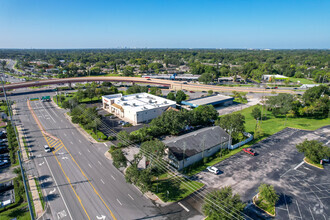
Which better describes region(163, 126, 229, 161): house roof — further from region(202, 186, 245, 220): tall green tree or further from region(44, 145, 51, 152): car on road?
region(44, 145, 51, 152): car on road

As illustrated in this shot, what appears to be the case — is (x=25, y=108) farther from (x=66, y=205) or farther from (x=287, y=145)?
(x=287, y=145)

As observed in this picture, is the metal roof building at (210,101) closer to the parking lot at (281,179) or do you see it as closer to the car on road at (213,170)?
the parking lot at (281,179)

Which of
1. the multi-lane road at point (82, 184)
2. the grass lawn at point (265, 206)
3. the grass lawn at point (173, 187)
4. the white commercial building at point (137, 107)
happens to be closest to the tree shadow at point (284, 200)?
the grass lawn at point (265, 206)

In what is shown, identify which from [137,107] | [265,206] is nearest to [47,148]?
[137,107]

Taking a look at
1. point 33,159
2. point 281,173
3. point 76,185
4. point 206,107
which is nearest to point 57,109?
point 33,159

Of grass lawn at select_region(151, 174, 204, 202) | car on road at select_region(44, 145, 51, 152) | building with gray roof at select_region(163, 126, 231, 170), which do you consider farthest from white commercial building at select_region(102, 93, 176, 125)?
grass lawn at select_region(151, 174, 204, 202)

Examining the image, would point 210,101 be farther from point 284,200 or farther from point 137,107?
point 284,200
